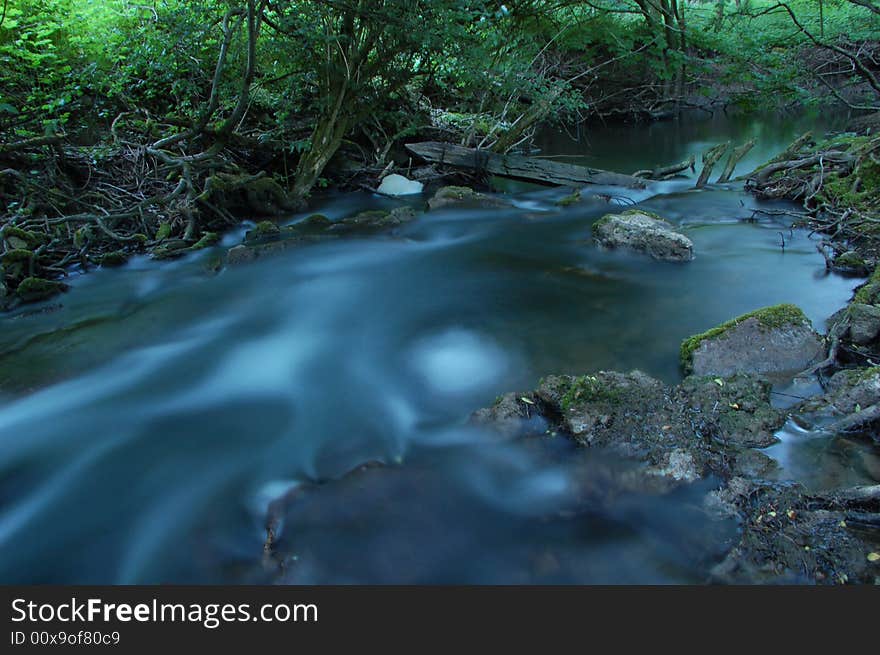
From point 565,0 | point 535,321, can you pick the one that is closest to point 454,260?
point 535,321

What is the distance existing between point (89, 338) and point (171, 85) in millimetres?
6747

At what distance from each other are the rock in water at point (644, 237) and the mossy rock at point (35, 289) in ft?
21.7

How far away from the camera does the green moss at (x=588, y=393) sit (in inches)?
158

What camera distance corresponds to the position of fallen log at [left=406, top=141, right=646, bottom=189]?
11.2m

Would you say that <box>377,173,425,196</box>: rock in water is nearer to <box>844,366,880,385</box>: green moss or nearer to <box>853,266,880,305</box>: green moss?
<box>853,266,880,305</box>: green moss

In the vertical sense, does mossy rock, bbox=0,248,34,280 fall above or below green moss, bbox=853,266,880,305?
below

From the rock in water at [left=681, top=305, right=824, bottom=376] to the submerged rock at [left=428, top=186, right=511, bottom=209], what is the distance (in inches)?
245

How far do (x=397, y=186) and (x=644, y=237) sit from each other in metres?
5.65

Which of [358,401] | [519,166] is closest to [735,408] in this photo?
[358,401]

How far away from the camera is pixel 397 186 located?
11812mm

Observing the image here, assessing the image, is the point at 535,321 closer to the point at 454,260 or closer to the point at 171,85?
the point at 454,260

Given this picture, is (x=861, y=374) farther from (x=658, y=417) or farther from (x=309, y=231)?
(x=309, y=231)

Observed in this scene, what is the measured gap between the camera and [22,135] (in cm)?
875

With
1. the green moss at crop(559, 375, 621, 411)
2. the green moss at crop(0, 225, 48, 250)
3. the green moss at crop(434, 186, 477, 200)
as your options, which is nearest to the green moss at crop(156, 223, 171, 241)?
the green moss at crop(0, 225, 48, 250)
